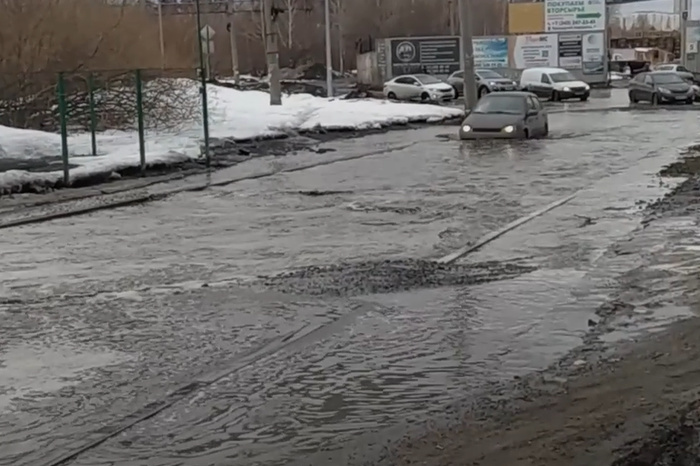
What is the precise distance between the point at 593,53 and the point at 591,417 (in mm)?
63187

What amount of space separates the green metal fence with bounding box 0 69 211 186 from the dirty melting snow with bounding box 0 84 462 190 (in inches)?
12.8

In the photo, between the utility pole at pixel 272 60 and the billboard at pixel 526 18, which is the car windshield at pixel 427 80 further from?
the billboard at pixel 526 18

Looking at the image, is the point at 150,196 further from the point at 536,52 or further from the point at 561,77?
the point at 536,52

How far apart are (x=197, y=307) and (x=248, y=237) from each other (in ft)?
12.8

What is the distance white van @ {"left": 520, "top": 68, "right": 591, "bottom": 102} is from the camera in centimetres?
5125

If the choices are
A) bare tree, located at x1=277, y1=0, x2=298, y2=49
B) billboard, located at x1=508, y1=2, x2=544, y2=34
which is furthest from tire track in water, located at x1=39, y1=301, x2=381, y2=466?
bare tree, located at x1=277, y1=0, x2=298, y2=49

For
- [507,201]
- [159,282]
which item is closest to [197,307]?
[159,282]

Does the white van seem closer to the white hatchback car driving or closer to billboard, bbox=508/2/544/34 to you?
the white hatchback car driving

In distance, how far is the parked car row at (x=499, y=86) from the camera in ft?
169

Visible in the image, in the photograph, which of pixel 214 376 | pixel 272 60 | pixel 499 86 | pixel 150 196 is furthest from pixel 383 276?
pixel 499 86

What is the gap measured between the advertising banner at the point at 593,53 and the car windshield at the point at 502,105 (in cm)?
3945

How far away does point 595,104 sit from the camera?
47031 mm

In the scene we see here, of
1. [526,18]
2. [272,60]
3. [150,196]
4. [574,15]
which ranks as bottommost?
[150,196]

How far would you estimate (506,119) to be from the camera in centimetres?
2708
